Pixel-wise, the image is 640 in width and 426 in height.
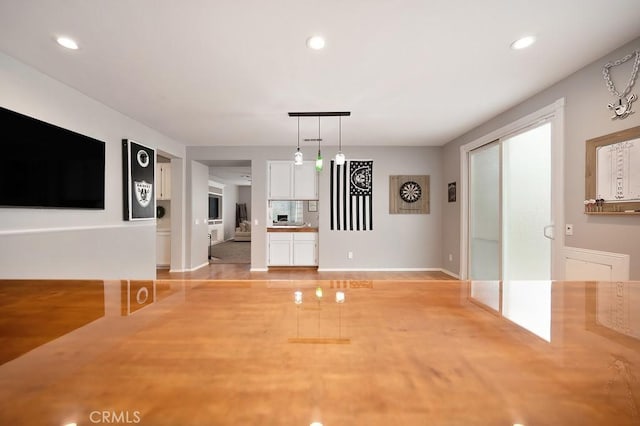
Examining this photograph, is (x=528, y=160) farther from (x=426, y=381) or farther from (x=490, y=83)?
(x=426, y=381)

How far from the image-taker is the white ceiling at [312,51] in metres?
→ 1.88

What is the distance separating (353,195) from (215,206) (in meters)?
6.37

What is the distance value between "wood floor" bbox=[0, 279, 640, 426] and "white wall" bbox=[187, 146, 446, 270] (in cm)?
497

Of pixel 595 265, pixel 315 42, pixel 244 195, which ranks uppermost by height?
pixel 315 42

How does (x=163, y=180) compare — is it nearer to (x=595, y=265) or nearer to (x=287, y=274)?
(x=287, y=274)

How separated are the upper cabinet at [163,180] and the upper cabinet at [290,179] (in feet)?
6.90

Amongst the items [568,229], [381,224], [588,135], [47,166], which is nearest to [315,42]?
[588,135]

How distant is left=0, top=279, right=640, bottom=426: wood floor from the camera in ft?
0.95

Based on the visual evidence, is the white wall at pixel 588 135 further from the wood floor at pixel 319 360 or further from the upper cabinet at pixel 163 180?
the upper cabinet at pixel 163 180

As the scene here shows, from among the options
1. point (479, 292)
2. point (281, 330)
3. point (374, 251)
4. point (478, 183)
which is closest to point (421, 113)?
point (478, 183)

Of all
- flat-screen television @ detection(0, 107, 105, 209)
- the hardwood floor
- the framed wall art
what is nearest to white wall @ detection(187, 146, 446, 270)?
the hardwood floor

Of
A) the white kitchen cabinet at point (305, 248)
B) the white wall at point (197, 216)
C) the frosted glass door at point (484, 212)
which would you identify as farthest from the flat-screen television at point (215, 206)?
the frosted glass door at point (484, 212)

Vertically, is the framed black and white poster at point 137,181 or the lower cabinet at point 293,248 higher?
the framed black and white poster at point 137,181

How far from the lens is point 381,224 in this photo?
5.70 meters
